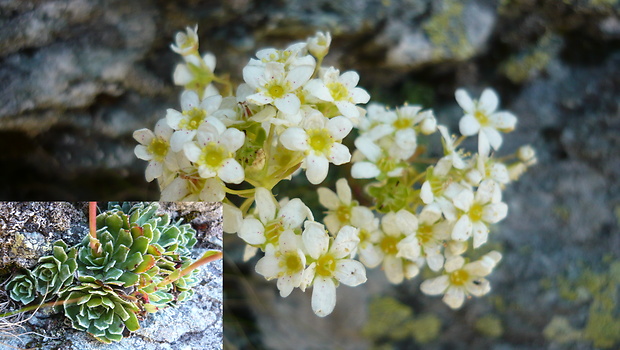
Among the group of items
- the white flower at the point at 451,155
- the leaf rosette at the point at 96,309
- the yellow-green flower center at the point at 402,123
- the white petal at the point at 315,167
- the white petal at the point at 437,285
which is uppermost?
the white petal at the point at 315,167

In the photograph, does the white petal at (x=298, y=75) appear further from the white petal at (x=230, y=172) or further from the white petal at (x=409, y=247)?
the white petal at (x=409, y=247)

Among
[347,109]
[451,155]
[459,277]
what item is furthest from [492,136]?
[347,109]

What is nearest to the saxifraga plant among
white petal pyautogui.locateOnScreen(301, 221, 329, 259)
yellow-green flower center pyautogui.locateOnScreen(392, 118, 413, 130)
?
white petal pyautogui.locateOnScreen(301, 221, 329, 259)

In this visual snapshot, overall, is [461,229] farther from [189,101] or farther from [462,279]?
[189,101]

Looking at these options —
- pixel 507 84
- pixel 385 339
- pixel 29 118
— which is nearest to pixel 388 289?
pixel 385 339

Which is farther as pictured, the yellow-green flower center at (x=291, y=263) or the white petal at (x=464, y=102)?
the white petal at (x=464, y=102)

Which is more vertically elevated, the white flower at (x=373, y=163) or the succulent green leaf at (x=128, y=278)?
the white flower at (x=373, y=163)

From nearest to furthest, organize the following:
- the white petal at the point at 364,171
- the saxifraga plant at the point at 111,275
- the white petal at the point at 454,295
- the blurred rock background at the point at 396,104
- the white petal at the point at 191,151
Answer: the white petal at the point at 191,151
the saxifraga plant at the point at 111,275
the white petal at the point at 364,171
the white petal at the point at 454,295
the blurred rock background at the point at 396,104

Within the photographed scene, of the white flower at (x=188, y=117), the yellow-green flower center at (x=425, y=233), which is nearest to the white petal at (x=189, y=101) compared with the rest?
the white flower at (x=188, y=117)
